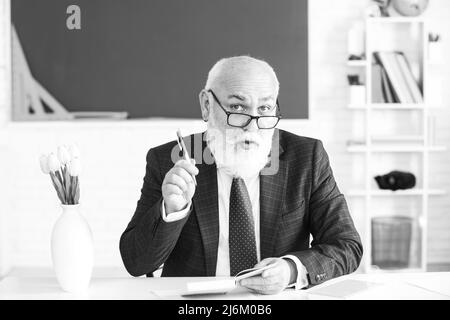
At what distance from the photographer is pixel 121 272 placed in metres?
4.39

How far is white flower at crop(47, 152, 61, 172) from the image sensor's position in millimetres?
1710

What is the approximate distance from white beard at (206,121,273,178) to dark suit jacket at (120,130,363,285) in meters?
0.05

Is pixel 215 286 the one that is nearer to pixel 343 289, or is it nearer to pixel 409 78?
pixel 343 289

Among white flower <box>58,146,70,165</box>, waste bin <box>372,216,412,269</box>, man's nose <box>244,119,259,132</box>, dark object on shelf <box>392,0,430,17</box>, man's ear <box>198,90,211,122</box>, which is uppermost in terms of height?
dark object on shelf <box>392,0,430,17</box>

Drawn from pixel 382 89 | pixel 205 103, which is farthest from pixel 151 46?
pixel 205 103

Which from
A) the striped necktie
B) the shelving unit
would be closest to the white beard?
the striped necktie

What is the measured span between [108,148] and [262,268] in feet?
9.48

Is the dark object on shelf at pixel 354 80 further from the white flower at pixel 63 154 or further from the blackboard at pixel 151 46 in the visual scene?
the white flower at pixel 63 154

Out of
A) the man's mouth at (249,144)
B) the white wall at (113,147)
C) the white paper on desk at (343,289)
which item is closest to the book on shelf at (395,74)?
the white wall at (113,147)

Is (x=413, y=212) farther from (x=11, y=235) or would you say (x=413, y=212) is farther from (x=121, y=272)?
(x=11, y=235)

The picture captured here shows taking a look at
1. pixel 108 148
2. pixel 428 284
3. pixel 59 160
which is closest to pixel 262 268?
pixel 428 284

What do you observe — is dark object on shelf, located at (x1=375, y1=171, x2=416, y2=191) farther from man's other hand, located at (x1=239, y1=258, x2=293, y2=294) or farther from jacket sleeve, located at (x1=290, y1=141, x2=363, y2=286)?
man's other hand, located at (x1=239, y1=258, x2=293, y2=294)

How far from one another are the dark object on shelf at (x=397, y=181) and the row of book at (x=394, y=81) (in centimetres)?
46

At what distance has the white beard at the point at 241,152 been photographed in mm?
2170
